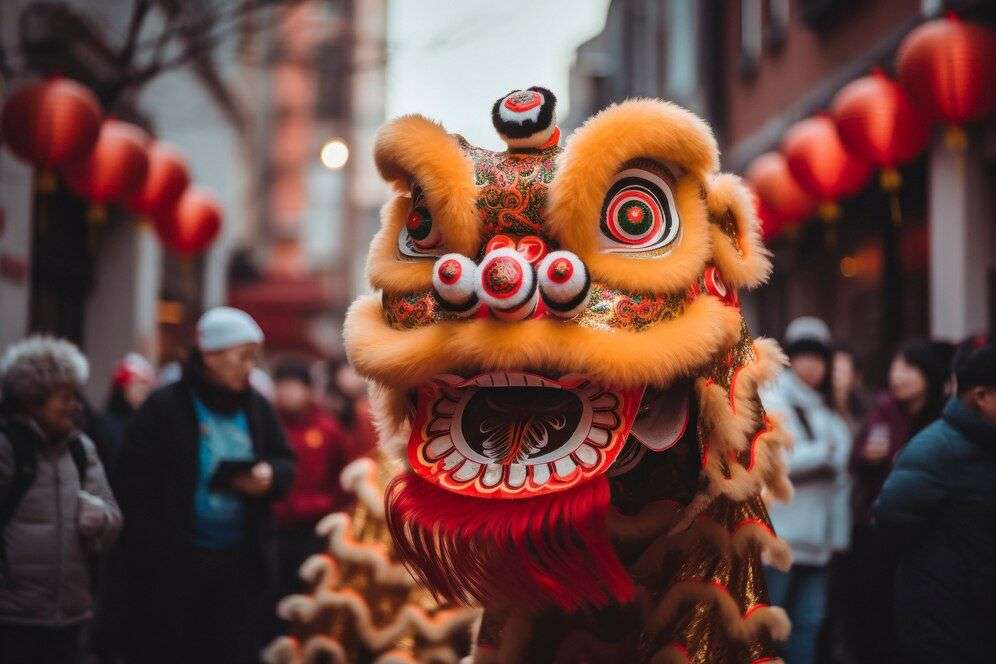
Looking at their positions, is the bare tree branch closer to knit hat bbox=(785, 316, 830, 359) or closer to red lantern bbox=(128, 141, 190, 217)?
red lantern bbox=(128, 141, 190, 217)

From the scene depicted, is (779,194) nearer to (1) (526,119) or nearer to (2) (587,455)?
(1) (526,119)

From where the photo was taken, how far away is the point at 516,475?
3758mm

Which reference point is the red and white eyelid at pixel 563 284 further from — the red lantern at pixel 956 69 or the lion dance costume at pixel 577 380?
the red lantern at pixel 956 69

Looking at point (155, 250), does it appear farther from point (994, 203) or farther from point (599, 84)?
point (599, 84)

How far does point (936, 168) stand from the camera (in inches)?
408

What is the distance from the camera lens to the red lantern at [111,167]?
416 inches

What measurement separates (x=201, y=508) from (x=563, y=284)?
3177 mm

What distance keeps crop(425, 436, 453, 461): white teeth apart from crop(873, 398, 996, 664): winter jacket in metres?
1.97

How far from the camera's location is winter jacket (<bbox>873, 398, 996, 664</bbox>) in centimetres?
494

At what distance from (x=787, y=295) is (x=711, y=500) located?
1278 centimetres

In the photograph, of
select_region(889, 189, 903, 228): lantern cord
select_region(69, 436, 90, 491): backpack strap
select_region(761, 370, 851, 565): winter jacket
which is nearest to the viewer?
select_region(69, 436, 90, 491): backpack strap

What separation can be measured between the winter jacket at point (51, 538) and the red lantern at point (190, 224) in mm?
7297

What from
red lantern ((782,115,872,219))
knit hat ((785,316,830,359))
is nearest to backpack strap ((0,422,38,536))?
knit hat ((785,316,830,359))

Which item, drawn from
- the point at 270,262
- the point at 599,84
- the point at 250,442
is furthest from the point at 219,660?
the point at 270,262
